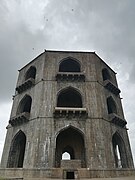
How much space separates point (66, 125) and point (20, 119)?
18.4 ft

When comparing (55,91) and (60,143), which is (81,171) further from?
(55,91)

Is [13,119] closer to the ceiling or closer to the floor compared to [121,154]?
closer to the ceiling

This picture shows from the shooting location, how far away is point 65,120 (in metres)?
17.3

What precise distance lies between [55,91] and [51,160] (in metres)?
7.51

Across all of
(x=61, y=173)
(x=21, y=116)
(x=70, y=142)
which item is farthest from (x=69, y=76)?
(x=61, y=173)

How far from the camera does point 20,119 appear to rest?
61.9ft

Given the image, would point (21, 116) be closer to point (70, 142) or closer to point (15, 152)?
point (15, 152)

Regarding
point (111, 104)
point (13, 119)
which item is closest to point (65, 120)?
point (13, 119)

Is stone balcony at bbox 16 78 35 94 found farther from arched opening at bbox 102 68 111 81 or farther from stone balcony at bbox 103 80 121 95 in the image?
arched opening at bbox 102 68 111 81

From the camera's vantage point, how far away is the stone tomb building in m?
14.9

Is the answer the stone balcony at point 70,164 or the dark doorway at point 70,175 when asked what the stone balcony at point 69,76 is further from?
the dark doorway at point 70,175

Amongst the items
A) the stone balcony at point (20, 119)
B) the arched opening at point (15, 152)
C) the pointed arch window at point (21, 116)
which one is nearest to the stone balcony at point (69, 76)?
the pointed arch window at point (21, 116)

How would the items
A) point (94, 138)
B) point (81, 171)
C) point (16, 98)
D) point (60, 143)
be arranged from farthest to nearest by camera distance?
1. point (16, 98)
2. point (60, 143)
3. point (94, 138)
4. point (81, 171)

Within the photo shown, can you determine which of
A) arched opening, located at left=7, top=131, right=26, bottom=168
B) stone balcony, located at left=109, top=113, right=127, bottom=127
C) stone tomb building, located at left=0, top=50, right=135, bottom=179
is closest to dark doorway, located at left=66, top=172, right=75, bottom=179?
stone tomb building, located at left=0, top=50, right=135, bottom=179
